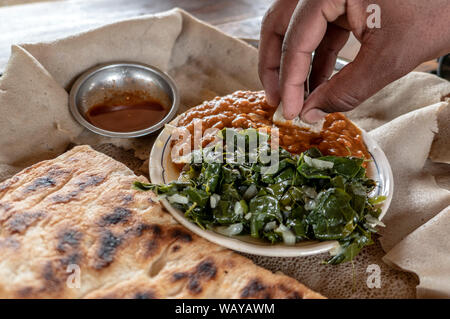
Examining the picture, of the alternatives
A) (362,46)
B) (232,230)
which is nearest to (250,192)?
(232,230)

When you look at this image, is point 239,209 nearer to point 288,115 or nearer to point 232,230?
point 232,230

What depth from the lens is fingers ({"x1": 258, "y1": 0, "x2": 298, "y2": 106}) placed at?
10.6ft

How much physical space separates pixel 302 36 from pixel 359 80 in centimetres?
45

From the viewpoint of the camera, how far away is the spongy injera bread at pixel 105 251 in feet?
7.87

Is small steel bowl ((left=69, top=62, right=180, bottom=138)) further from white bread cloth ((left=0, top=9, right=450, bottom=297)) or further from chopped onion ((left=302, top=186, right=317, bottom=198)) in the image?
chopped onion ((left=302, top=186, right=317, bottom=198))

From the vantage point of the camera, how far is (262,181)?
2.89 metres

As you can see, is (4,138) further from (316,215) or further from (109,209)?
(316,215)

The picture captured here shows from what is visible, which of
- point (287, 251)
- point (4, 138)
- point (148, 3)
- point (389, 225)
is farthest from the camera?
point (148, 3)

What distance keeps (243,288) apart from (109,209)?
0.99 m

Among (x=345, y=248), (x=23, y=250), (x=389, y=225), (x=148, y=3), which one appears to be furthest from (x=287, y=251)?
(x=148, y=3)

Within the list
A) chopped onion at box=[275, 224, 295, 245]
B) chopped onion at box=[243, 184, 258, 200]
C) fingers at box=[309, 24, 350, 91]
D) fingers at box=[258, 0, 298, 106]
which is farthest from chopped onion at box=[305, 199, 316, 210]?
fingers at box=[309, 24, 350, 91]

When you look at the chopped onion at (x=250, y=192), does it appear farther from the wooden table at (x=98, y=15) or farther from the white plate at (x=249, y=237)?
the wooden table at (x=98, y=15)

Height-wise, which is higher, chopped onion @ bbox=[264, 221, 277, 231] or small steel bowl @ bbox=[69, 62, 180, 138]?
small steel bowl @ bbox=[69, 62, 180, 138]

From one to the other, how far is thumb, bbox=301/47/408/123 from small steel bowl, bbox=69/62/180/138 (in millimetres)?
1570
